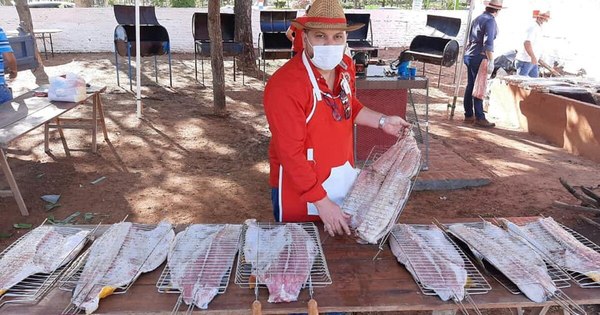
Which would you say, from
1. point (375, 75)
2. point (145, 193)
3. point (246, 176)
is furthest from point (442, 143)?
point (145, 193)

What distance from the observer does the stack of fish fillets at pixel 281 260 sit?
180cm

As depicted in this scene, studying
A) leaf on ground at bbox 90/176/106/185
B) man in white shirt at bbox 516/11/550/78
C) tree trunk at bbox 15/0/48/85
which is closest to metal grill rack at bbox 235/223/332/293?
leaf on ground at bbox 90/176/106/185

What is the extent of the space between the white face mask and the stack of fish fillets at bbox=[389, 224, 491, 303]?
893mm

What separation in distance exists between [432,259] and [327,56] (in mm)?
1051

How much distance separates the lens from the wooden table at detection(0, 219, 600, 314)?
1.70m

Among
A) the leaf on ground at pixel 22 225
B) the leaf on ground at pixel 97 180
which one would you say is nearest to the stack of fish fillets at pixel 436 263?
the leaf on ground at pixel 22 225

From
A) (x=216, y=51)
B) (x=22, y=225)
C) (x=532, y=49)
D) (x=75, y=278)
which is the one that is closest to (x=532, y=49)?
(x=532, y=49)

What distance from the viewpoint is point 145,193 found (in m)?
4.92

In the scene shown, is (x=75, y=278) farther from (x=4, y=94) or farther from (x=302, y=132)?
(x=4, y=94)

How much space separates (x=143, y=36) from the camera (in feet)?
31.1

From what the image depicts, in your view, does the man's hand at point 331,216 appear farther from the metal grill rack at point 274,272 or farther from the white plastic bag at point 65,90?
the white plastic bag at point 65,90

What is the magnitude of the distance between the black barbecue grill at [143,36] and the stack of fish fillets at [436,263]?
8.01m

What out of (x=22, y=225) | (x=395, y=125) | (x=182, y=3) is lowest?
(x=22, y=225)

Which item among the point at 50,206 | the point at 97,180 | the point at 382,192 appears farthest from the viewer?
the point at 97,180
